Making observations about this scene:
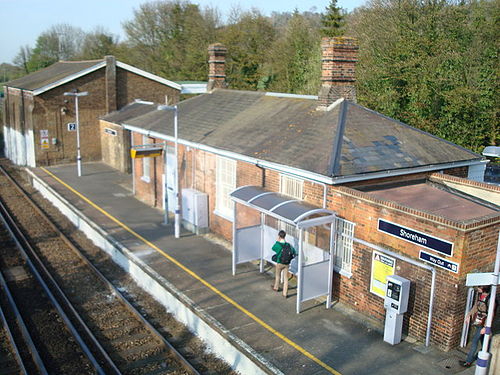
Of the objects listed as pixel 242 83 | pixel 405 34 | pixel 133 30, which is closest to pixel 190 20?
pixel 133 30

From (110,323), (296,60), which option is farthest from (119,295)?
(296,60)

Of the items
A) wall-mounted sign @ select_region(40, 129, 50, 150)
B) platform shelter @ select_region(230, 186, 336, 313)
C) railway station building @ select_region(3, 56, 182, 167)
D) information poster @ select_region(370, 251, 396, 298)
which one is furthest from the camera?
wall-mounted sign @ select_region(40, 129, 50, 150)

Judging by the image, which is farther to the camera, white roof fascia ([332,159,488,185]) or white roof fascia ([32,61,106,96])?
white roof fascia ([32,61,106,96])

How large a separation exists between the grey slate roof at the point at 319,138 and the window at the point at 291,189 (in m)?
0.62

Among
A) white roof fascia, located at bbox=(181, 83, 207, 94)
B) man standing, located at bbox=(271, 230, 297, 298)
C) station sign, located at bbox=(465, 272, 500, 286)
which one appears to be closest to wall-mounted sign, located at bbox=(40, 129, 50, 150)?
white roof fascia, located at bbox=(181, 83, 207, 94)

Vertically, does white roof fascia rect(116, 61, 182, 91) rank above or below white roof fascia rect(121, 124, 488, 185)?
above

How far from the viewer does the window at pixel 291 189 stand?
39.8 ft

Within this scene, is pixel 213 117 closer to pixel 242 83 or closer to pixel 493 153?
pixel 493 153

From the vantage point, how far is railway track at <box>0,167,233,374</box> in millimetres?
A: 9539

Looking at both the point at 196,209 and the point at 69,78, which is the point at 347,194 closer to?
the point at 196,209

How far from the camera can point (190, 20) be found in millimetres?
47250

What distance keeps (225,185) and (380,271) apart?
6360mm

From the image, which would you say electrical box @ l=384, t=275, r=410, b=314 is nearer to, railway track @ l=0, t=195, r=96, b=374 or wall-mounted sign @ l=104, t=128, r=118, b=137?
railway track @ l=0, t=195, r=96, b=374

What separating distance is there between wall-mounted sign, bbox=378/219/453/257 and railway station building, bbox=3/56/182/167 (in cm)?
1973
